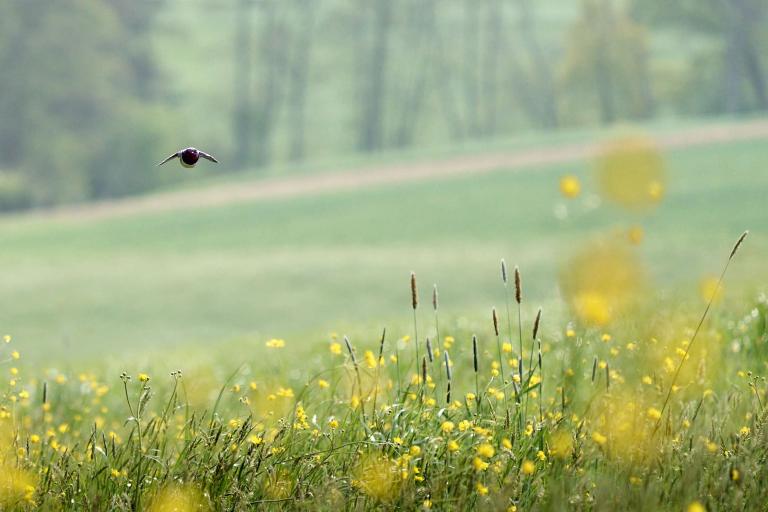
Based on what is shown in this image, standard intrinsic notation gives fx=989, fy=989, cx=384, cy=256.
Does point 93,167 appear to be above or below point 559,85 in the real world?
below

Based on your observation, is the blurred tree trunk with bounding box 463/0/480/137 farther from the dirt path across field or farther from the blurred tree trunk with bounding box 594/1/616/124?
the dirt path across field

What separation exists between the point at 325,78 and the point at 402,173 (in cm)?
2691

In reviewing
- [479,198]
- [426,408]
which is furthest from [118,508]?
[479,198]

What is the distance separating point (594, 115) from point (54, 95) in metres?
27.9

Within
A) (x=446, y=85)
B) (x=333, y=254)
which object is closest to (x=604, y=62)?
(x=446, y=85)

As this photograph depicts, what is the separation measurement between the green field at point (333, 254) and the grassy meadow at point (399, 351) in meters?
0.08

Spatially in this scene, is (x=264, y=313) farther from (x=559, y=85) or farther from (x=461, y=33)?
(x=461, y=33)

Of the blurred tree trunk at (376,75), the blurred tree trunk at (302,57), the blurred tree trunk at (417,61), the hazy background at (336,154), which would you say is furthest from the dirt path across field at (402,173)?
the blurred tree trunk at (417,61)

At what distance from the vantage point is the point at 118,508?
103 inches

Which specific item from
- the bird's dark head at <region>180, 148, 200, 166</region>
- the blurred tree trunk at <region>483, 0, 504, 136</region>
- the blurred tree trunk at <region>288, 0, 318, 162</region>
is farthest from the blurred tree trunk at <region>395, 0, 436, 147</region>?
the bird's dark head at <region>180, 148, 200, 166</region>

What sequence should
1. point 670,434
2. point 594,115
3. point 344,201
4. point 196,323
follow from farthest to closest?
point 594,115 → point 344,201 → point 196,323 → point 670,434

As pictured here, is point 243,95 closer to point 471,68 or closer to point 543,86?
point 471,68

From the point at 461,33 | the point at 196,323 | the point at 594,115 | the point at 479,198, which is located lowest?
the point at 196,323

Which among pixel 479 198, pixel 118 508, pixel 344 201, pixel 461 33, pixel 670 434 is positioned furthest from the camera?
pixel 461 33
